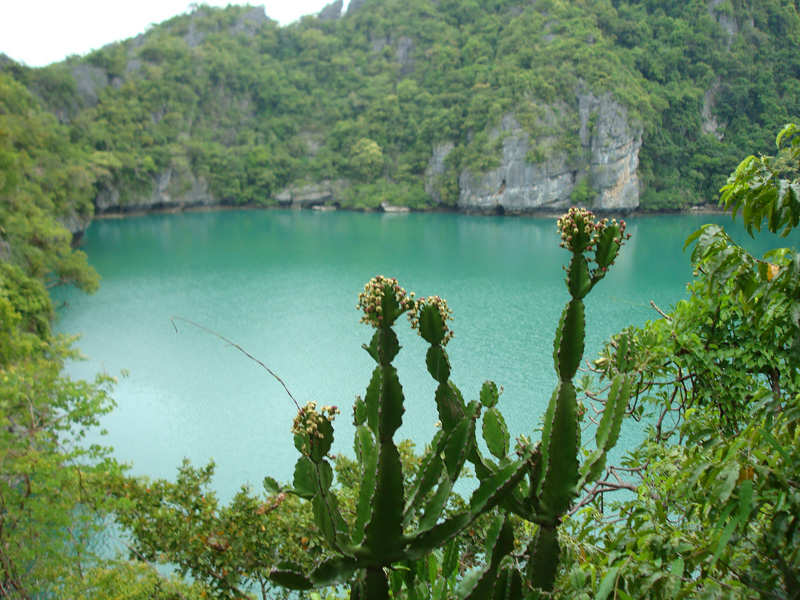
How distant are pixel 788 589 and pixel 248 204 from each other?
43741 millimetres

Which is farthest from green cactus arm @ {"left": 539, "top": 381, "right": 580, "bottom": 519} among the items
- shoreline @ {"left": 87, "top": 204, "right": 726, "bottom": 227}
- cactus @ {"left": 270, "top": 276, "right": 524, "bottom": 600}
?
shoreline @ {"left": 87, "top": 204, "right": 726, "bottom": 227}

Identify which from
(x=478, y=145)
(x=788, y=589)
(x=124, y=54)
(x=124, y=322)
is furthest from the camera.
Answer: (x=124, y=54)

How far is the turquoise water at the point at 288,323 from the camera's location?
8.42 metres

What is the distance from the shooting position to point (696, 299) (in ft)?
9.37

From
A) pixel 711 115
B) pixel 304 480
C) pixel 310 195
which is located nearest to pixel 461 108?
pixel 310 195

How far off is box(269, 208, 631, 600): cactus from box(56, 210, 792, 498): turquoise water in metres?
5.73

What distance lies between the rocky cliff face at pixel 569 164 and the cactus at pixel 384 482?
35.8m

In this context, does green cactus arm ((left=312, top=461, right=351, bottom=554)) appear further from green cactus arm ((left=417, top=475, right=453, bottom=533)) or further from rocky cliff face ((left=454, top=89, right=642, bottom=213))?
rocky cliff face ((left=454, top=89, right=642, bottom=213))

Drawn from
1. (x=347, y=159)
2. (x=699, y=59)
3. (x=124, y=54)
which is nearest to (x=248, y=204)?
(x=347, y=159)

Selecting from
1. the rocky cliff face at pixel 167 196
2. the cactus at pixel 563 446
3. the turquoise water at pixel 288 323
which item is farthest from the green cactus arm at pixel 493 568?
the rocky cliff face at pixel 167 196

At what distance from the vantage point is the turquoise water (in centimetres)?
842

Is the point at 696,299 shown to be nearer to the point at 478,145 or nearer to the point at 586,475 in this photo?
the point at 586,475

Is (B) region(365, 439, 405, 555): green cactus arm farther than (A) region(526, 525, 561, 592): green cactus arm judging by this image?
No

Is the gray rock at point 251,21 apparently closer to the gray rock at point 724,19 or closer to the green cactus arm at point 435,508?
the gray rock at point 724,19
